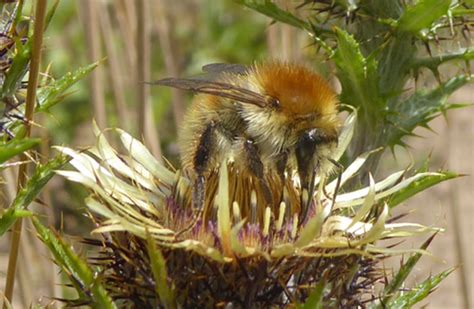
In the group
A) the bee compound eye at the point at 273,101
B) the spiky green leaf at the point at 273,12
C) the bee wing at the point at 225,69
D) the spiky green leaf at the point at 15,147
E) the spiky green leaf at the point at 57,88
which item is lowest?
the spiky green leaf at the point at 15,147

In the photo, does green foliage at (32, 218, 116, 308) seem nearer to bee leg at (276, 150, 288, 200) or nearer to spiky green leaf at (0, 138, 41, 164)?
spiky green leaf at (0, 138, 41, 164)

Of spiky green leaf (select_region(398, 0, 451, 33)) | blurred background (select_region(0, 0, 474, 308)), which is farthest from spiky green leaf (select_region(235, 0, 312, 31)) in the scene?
blurred background (select_region(0, 0, 474, 308))

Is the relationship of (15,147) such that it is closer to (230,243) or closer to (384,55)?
(230,243)

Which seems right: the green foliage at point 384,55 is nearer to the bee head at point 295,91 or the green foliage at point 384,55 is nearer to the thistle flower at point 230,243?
the bee head at point 295,91

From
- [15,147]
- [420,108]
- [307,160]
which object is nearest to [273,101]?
[307,160]

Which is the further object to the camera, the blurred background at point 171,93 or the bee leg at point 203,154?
the blurred background at point 171,93

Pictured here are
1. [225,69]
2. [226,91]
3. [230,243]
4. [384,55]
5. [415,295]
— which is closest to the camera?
[230,243]

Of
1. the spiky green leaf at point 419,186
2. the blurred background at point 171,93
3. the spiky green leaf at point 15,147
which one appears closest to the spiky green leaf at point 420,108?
the spiky green leaf at point 419,186
